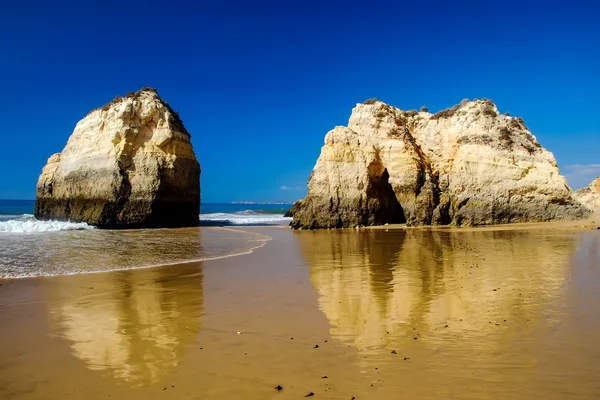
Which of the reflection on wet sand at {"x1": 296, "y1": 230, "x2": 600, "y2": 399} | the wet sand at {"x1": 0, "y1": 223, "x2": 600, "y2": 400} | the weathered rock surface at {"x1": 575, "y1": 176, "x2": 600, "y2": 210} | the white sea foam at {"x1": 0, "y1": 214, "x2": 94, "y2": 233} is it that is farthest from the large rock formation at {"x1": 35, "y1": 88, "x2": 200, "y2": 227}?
the weathered rock surface at {"x1": 575, "y1": 176, "x2": 600, "y2": 210}

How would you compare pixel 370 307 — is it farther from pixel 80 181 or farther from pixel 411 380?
pixel 80 181

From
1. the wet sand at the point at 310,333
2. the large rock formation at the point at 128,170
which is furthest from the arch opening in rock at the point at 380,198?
the wet sand at the point at 310,333

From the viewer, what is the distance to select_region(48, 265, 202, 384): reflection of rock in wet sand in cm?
420

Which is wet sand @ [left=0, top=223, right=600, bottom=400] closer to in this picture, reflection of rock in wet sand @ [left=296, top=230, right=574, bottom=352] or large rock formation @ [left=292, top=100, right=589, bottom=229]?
reflection of rock in wet sand @ [left=296, top=230, right=574, bottom=352]

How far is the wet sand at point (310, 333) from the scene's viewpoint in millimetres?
3615

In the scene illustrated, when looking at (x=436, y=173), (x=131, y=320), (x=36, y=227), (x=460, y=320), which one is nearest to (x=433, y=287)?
(x=460, y=320)

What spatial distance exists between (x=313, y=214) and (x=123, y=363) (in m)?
18.4

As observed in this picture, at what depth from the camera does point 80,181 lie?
27.1 meters

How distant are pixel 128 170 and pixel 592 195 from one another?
3081 centimetres

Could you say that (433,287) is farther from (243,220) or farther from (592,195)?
(243,220)

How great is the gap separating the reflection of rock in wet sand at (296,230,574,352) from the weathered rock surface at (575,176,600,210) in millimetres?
17050

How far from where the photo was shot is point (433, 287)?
7.08 meters

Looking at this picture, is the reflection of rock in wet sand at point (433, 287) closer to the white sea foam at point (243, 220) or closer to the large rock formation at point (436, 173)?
the large rock formation at point (436, 173)

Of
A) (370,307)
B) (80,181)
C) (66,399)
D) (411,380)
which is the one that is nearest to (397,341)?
(411,380)
